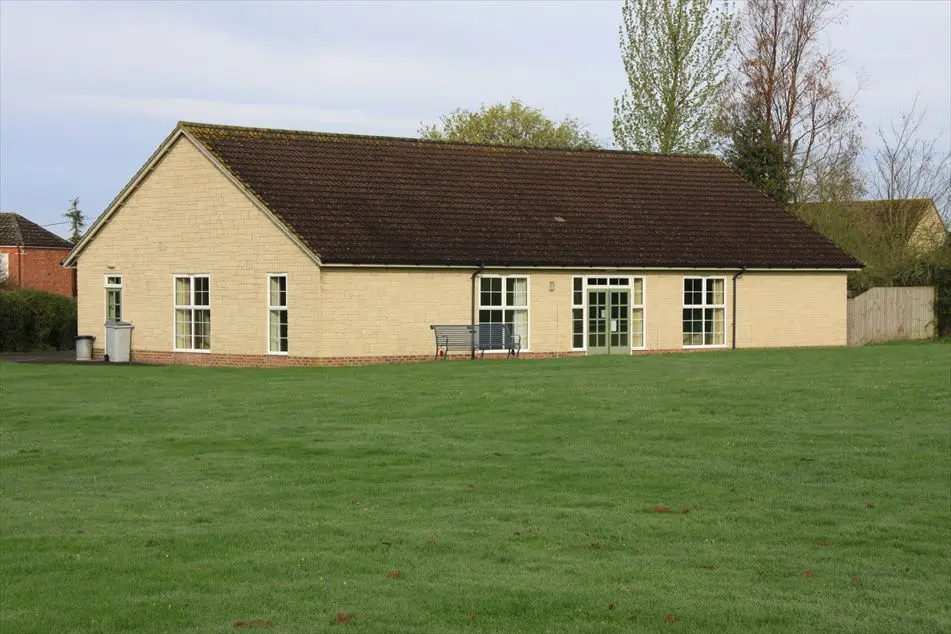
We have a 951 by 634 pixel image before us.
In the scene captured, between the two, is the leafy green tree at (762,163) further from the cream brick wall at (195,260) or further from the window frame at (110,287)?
the window frame at (110,287)

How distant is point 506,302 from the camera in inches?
1423

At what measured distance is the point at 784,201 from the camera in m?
52.5

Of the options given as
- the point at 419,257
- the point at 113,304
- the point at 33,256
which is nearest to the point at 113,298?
the point at 113,304

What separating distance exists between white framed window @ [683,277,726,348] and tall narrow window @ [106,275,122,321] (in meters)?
16.4

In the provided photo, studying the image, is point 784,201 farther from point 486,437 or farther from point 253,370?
point 486,437

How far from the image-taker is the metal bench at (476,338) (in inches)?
1375

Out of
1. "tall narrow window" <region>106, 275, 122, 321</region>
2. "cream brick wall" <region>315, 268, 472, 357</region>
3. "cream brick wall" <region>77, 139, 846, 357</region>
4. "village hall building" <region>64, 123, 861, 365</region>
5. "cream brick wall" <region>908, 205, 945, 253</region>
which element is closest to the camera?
"cream brick wall" <region>315, 268, 472, 357</region>

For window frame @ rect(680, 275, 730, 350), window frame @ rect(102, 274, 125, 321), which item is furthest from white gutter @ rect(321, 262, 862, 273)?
window frame @ rect(102, 274, 125, 321)

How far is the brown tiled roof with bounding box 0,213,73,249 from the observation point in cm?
7069

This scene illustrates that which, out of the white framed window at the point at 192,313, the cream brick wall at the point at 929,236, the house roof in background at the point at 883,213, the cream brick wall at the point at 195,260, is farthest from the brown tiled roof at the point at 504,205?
the house roof in background at the point at 883,213

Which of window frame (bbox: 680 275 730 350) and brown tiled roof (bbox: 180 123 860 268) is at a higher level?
brown tiled roof (bbox: 180 123 860 268)

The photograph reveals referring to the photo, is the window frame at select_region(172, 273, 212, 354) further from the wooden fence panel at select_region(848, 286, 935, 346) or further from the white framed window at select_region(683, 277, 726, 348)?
the wooden fence panel at select_region(848, 286, 935, 346)

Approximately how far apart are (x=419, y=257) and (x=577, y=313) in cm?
541

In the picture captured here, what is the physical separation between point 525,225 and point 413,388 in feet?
47.2
